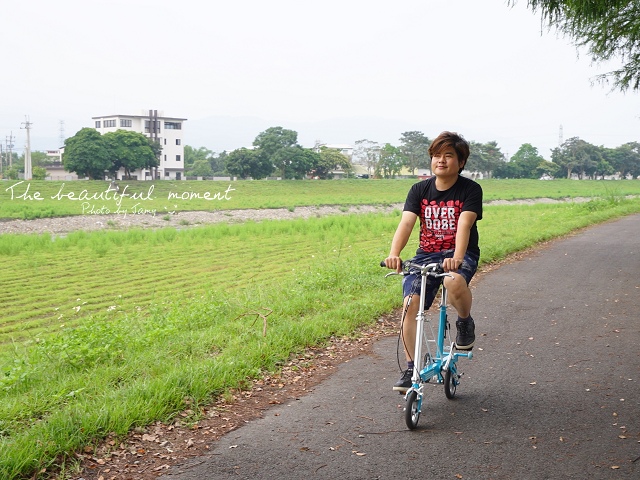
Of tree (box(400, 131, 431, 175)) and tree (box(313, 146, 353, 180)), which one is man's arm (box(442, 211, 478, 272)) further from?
tree (box(400, 131, 431, 175))

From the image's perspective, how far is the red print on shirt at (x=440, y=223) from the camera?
4.61 metres

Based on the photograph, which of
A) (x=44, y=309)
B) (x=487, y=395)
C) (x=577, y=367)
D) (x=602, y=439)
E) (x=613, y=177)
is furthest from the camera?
(x=613, y=177)

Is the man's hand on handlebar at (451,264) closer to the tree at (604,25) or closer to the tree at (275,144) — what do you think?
the tree at (604,25)

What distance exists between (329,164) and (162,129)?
75.9ft

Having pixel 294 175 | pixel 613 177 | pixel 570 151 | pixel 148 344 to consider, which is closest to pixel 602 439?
pixel 148 344

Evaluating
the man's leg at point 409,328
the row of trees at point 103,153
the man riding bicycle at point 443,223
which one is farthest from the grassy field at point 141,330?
the row of trees at point 103,153

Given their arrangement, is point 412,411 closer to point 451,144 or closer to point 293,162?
point 451,144

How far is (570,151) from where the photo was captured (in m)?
97.3

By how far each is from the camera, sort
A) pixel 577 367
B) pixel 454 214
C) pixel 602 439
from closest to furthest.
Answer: pixel 602 439
pixel 454 214
pixel 577 367

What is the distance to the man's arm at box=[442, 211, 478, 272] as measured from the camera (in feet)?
14.2

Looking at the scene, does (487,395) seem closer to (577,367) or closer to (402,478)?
(577,367)

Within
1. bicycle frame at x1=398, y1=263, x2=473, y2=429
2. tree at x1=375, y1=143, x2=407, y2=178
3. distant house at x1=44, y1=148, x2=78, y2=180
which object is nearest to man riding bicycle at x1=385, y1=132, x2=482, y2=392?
bicycle frame at x1=398, y1=263, x2=473, y2=429

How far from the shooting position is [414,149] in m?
90.4

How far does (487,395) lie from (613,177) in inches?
4301
